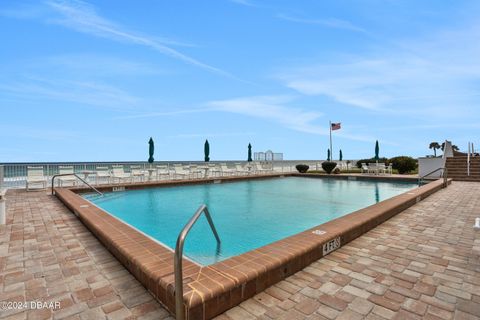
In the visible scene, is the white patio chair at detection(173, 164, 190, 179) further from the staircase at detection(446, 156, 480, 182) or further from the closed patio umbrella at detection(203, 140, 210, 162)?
the staircase at detection(446, 156, 480, 182)

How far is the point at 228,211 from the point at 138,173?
567 cm

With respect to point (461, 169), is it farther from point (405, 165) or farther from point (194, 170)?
point (194, 170)

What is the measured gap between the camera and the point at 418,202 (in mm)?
6238

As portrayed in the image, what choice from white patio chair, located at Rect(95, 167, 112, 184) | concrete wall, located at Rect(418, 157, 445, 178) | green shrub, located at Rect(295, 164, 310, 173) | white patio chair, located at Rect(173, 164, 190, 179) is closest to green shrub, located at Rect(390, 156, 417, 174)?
concrete wall, located at Rect(418, 157, 445, 178)

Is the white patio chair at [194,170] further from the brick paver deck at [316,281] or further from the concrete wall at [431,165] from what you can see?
the concrete wall at [431,165]

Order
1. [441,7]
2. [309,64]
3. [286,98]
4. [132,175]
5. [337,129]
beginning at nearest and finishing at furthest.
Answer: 1. [441,7]
2. [309,64]
3. [132,175]
4. [286,98]
5. [337,129]

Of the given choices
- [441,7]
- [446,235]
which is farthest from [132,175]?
[441,7]

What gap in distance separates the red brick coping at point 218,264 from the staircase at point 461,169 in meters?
11.6

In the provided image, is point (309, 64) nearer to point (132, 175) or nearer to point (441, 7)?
point (441, 7)

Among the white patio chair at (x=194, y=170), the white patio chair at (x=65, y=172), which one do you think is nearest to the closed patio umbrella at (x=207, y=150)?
the white patio chair at (x=194, y=170)

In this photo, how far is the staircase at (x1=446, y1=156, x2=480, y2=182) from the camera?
465 inches

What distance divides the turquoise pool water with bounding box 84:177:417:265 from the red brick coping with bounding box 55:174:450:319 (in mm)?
1198

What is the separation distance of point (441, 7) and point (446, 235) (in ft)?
16.8

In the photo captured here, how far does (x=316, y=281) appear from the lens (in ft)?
7.63
